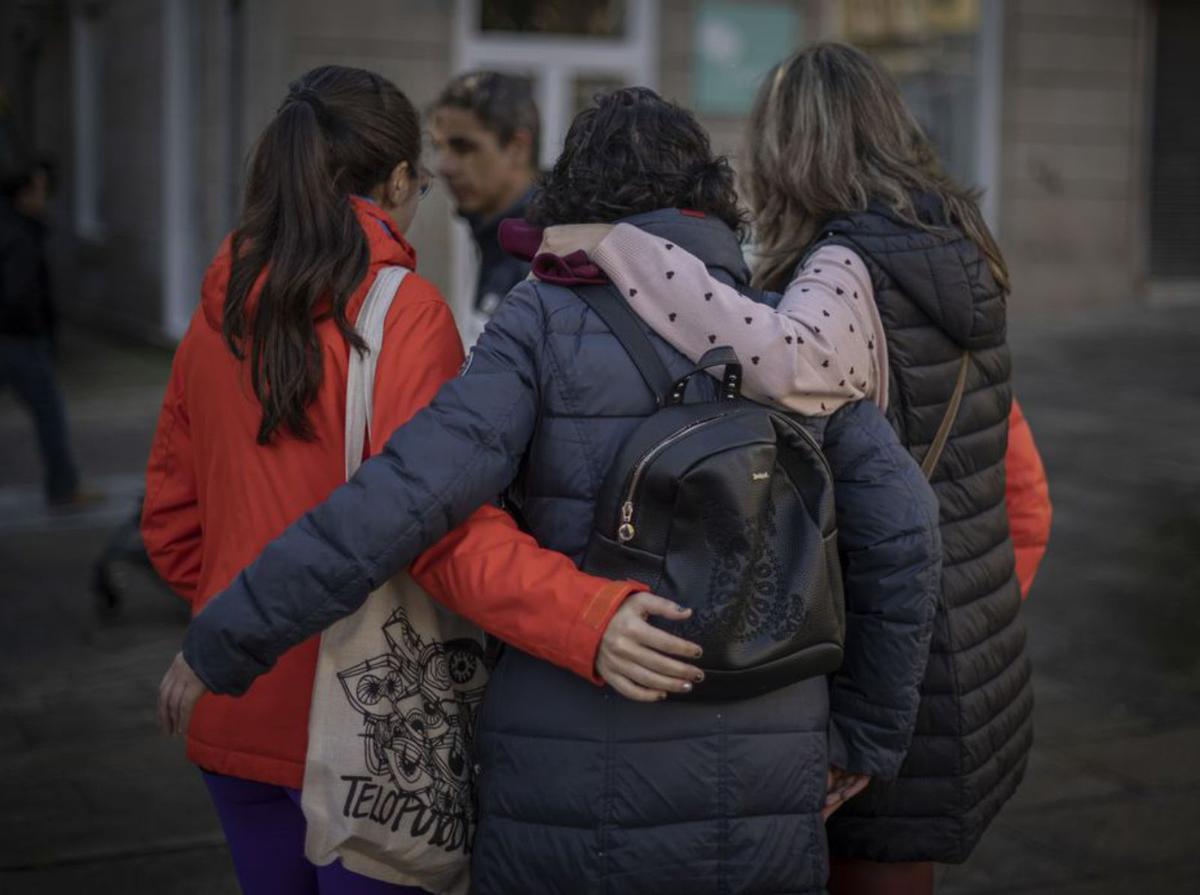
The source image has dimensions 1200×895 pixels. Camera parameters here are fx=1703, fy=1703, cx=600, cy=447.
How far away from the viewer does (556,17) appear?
13875 millimetres

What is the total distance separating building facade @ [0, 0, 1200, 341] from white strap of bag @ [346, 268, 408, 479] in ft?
36.0

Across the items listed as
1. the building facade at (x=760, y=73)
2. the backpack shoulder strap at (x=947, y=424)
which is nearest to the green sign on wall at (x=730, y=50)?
the building facade at (x=760, y=73)

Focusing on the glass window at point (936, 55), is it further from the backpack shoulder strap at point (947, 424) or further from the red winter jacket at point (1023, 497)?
the backpack shoulder strap at point (947, 424)

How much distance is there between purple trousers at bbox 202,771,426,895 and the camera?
2.56 meters

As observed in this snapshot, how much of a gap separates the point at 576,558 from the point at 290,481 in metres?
0.45

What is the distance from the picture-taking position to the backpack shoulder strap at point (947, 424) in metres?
2.81

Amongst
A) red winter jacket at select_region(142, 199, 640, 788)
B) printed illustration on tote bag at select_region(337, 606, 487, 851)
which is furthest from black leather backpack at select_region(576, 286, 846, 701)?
printed illustration on tote bag at select_region(337, 606, 487, 851)

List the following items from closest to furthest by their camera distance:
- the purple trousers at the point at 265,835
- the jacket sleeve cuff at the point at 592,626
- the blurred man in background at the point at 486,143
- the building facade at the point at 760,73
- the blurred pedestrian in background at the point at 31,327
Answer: the jacket sleeve cuff at the point at 592,626 < the purple trousers at the point at 265,835 < the blurred man in background at the point at 486,143 < the blurred pedestrian in background at the point at 31,327 < the building facade at the point at 760,73

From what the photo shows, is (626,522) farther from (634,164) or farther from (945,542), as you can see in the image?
(945,542)

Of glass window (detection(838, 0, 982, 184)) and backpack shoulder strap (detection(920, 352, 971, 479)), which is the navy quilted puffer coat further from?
glass window (detection(838, 0, 982, 184))

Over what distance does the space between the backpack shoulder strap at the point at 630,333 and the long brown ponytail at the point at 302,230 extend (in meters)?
0.35

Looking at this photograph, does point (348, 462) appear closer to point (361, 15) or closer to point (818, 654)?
point (818, 654)

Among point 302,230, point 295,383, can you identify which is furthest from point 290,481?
point 302,230

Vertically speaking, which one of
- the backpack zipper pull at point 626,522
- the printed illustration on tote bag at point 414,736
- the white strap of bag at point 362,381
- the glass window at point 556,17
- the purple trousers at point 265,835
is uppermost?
the glass window at point 556,17
